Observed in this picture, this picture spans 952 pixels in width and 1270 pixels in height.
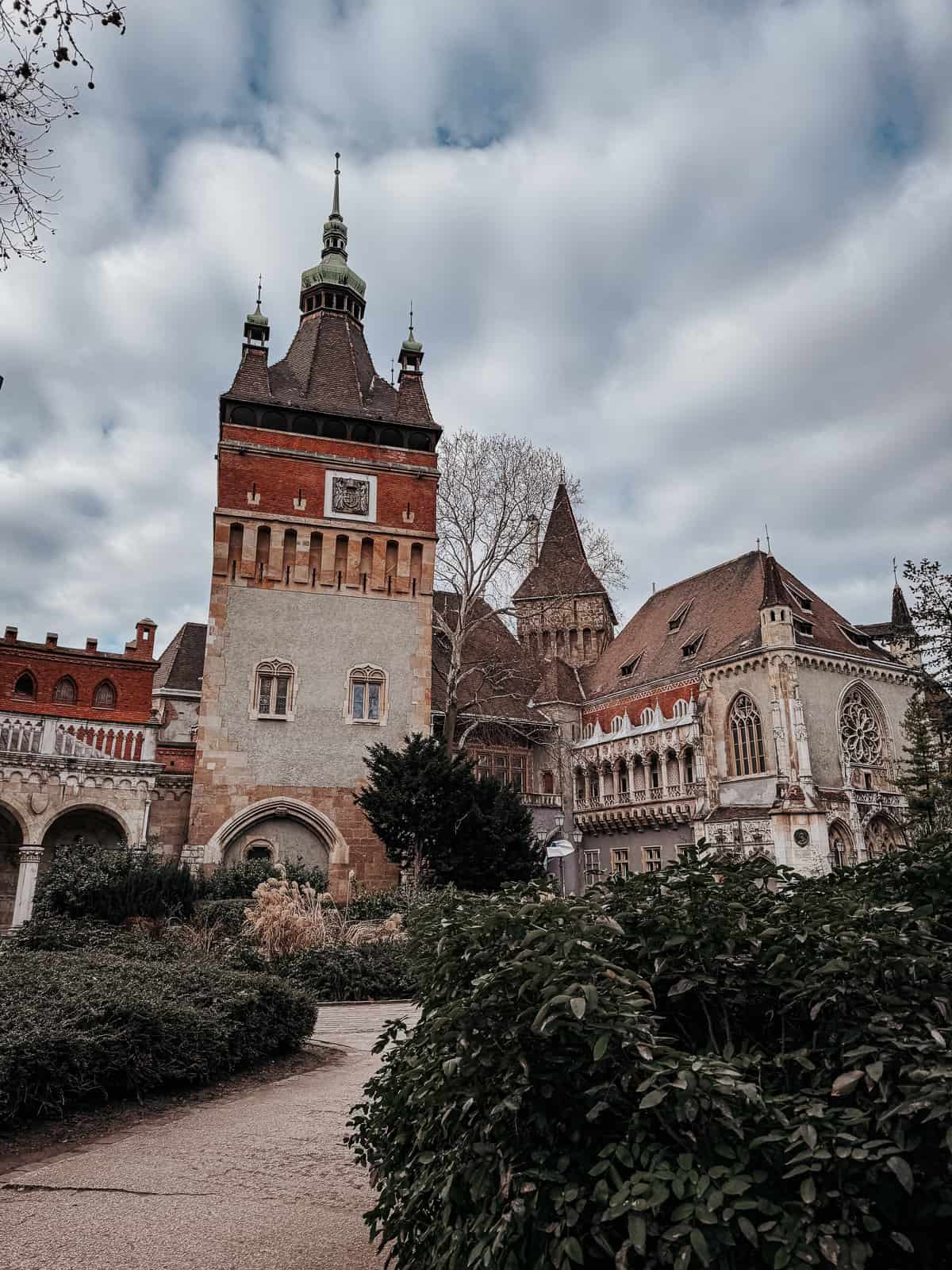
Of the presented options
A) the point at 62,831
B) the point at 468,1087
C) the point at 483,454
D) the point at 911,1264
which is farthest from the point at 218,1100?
the point at 483,454

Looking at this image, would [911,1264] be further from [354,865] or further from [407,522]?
[407,522]

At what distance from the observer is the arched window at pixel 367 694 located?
2673 centimetres

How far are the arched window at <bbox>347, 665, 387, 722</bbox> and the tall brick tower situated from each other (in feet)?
0.16

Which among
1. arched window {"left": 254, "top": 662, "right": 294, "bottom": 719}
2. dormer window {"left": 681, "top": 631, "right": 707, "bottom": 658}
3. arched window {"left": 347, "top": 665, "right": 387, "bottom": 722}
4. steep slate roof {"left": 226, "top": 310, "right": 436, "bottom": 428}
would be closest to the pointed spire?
dormer window {"left": 681, "top": 631, "right": 707, "bottom": 658}

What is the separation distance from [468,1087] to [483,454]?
27500 mm

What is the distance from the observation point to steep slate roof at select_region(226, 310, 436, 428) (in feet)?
93.5

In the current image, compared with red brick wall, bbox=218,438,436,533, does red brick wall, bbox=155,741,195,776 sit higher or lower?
lower

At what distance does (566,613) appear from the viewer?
40781 mm

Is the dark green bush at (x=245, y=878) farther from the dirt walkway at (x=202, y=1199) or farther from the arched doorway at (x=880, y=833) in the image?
the arched doorway at (x=880, y=833)

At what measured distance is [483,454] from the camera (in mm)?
29469

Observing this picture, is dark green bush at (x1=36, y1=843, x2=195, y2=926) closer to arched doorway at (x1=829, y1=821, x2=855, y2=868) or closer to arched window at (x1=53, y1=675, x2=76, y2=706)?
arched window at (x1=53, y1=675, x2=76, y2=706)

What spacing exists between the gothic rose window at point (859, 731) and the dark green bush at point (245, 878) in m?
17.5

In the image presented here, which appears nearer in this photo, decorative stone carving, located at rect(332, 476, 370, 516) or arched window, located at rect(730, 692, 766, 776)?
decorative stone carving, located at rect(332, 476, 370, 516)

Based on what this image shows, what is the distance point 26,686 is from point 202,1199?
21.0m
